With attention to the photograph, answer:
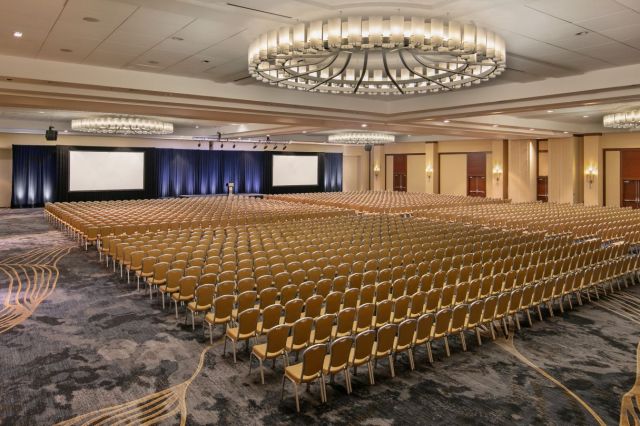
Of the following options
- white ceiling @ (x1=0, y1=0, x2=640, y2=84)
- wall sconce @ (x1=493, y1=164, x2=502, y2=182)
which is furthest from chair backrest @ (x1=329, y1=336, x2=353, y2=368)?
wall sconce @ (x1=493, y1=164, x2=502, y2=182)

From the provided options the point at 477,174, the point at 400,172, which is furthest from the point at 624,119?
the point at 400,172

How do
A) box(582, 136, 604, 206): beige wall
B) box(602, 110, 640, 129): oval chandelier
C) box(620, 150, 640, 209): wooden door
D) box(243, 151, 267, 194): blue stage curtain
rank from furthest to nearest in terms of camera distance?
box(243, 151, 267, 194): blue stage curtain
box(582, 136, 604, 206): beige wall
box(620, 150, 640, 209): wooden door
box(602, 110, 640, 129): oval chandelier

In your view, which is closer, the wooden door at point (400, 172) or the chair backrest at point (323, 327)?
the chair backrest at point (323, 327)

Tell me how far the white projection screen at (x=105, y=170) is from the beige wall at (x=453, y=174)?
2182 cm

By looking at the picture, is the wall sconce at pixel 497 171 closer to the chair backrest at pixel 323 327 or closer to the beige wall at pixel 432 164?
the beige wall at pixel 432 164

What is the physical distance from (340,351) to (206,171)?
32.9 m

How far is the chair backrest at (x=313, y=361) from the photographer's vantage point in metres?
5.02

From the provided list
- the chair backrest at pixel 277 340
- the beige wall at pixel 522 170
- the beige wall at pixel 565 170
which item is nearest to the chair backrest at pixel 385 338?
the chair backrest at pixel 277 340

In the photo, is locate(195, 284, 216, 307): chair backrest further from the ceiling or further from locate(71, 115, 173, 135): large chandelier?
locate(71, 115, 173, 135): large chandelier

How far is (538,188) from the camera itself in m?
29.2

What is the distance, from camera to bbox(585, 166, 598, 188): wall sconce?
2567 centimetres

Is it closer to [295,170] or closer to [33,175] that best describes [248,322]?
[33,175]

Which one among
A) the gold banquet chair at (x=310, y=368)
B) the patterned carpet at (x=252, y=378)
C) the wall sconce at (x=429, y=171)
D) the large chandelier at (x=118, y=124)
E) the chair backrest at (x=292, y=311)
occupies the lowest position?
the patterned carpet at (x=252, y=378)

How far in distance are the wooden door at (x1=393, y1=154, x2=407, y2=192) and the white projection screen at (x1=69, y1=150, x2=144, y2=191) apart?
1957 cm
